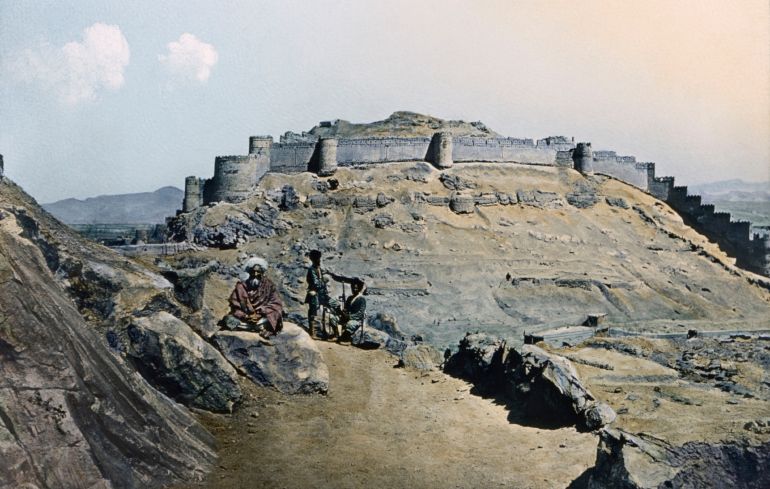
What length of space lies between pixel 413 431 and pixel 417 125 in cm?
3925

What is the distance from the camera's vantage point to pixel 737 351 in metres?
22.5

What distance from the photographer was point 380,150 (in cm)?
4072

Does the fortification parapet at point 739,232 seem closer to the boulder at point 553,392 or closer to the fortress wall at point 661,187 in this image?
the fortress wall at point 661,187

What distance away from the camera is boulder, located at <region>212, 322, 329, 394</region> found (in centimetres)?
1120

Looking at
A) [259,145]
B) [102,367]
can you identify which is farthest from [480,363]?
[259,145]

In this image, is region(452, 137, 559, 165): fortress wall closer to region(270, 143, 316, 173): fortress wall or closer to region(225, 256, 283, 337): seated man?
region(270, 143, 316, 173): fortress wall

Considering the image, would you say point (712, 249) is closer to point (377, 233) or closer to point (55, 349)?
point (377, 233)

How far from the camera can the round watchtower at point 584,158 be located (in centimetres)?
4362

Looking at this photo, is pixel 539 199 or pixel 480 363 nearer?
pixel 480 363

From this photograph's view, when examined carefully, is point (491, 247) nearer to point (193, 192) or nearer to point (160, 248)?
point (160, 248)

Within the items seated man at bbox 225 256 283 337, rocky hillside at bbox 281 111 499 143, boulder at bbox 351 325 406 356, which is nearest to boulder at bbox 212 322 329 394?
seated man at bbox 225 256 283 337

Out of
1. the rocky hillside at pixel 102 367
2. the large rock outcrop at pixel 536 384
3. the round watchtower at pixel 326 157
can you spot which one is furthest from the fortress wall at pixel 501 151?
the rocky hillside at pixel 102 367

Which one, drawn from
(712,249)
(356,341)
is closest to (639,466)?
(356,341)

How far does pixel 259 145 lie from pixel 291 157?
2.03m
